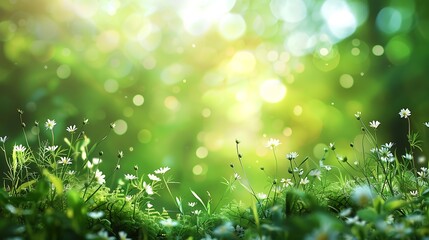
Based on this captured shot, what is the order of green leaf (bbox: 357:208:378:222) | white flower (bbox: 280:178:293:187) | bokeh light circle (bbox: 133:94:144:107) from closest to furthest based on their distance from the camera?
green leaf (bbox: 357:208:378:222) → white flower (bbox: 280:178:293:187) → bokeh light circle (bbox: 133:94:144:107)

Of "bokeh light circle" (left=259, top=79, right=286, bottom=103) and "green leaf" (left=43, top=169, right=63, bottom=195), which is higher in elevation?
"bokeh light circle" (left=259, top=79, right=286, bottom=103)

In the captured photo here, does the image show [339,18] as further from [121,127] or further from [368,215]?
[368,215]

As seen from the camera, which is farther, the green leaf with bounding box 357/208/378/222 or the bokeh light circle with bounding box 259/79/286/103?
the bokeh light circle with bounding box 259/79/286/103

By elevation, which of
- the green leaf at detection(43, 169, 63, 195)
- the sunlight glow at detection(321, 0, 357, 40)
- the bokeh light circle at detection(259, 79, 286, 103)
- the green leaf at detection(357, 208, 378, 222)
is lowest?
the green leaf at detection(43, 169, 63, 195)

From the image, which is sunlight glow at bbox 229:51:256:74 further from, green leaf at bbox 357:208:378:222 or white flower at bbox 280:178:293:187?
green leaf at bbox 357:208:378:222

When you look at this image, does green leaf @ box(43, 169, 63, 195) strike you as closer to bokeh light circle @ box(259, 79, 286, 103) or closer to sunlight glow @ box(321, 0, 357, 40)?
bokeh light circle @ box(259, 79, 286, 103)

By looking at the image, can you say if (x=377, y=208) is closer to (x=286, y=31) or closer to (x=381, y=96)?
(x=381, y=96)

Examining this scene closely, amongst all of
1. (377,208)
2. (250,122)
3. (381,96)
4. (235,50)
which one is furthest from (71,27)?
(377,208)

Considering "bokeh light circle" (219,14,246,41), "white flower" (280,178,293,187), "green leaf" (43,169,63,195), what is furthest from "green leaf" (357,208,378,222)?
"bokeh light circle" (219,14,246,41)

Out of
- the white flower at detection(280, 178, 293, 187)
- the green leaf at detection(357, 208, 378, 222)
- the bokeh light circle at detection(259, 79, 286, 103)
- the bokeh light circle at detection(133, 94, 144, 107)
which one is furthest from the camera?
the bokeh light circle at detection(259, 79, 286, 103)
